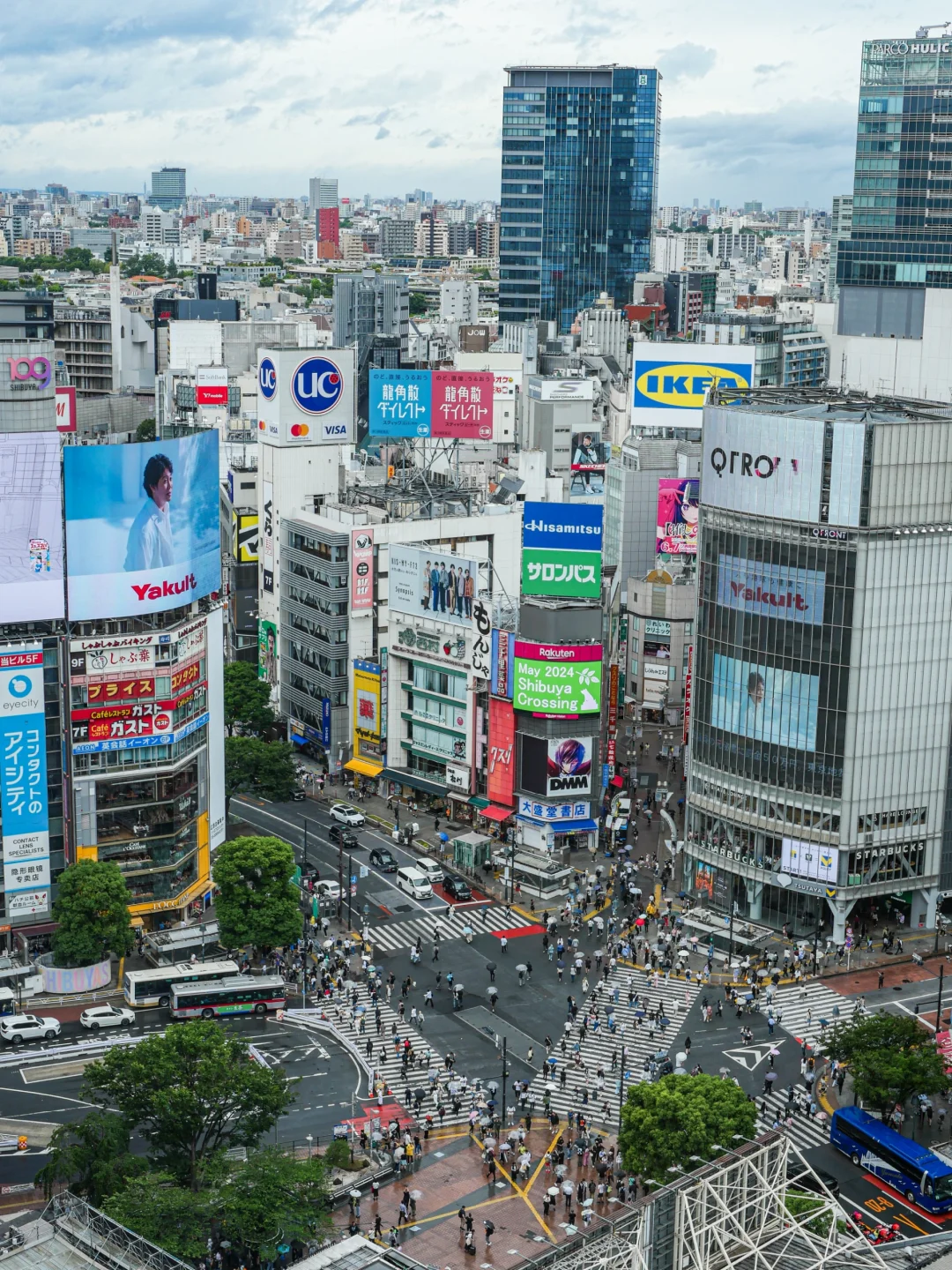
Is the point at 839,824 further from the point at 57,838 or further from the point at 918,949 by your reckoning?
the point at 57,838

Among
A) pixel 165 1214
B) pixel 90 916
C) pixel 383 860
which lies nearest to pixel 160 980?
pixel 90 916

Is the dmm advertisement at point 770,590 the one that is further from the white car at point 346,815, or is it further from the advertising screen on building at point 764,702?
the white car at point 346,815

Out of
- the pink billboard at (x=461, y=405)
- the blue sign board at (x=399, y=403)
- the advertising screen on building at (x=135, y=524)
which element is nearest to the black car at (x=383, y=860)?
the advertising screen on building at (x=135, y=524)

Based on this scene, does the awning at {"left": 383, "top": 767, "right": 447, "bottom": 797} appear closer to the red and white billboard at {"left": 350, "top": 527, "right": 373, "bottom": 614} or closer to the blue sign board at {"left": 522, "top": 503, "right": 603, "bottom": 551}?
the red and white billboard at {"left": 350, "top": 527, "right": 373, "bottom": 614}

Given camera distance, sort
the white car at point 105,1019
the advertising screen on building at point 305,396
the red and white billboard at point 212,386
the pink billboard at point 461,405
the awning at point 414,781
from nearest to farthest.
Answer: the white car at point 105,1019, the awning at point 414,781, the pink billboard at point 461,405, the advertising screen on building at point 305,396, the red and white billboard at point 212,386

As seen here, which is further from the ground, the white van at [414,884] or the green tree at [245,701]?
the green tree at [245,701]

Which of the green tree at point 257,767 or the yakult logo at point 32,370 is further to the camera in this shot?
the green tree at point 257,767

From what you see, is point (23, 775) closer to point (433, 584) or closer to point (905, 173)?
point (433, 584)
